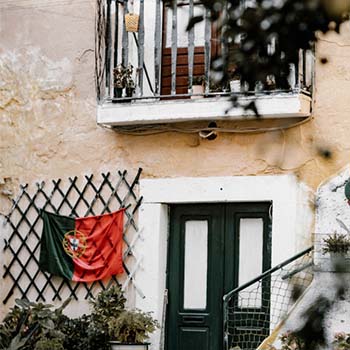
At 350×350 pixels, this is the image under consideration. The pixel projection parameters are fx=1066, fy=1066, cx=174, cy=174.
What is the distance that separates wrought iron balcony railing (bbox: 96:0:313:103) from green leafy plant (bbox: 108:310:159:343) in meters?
2.14

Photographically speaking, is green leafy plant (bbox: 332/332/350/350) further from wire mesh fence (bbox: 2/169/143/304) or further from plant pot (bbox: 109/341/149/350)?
wire mesh fence (bbox: 2/169/143/304)

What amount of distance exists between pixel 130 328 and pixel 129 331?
0.17ft

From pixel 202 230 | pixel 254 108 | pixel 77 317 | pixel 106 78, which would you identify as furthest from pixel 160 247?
pixel 254 108

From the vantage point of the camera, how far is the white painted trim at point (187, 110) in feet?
32.4

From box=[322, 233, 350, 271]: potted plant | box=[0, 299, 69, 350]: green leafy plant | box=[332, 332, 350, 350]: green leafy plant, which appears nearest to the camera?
box=[332, 332, 350, 350]: green leafy plant

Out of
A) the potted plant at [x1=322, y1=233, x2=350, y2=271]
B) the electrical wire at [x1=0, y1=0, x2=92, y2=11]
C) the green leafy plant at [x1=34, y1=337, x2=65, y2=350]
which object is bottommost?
the green leafy plant at [x1=34, y1=337, x2=65, y2=350]

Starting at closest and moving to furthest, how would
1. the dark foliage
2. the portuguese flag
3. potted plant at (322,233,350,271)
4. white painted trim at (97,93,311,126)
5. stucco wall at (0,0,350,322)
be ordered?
the dark foliage → potted plant at (322,233,350,271) → white painted trim at (97,93,311,126) → stucco wall at (0,0,350,322) → the portuguese flag

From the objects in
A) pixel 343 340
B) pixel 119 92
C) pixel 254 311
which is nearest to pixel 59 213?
pixel 119 92

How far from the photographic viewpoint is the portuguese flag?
35.7ft

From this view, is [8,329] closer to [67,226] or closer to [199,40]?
[67,226]

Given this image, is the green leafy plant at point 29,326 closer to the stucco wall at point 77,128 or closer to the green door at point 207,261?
the green door at point 207,261

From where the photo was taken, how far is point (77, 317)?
10977 mm

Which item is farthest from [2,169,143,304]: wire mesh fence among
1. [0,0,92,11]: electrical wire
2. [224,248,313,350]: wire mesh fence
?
[0,0,92,11]: electrical wire

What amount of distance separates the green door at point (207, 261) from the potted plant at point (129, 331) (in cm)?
53
